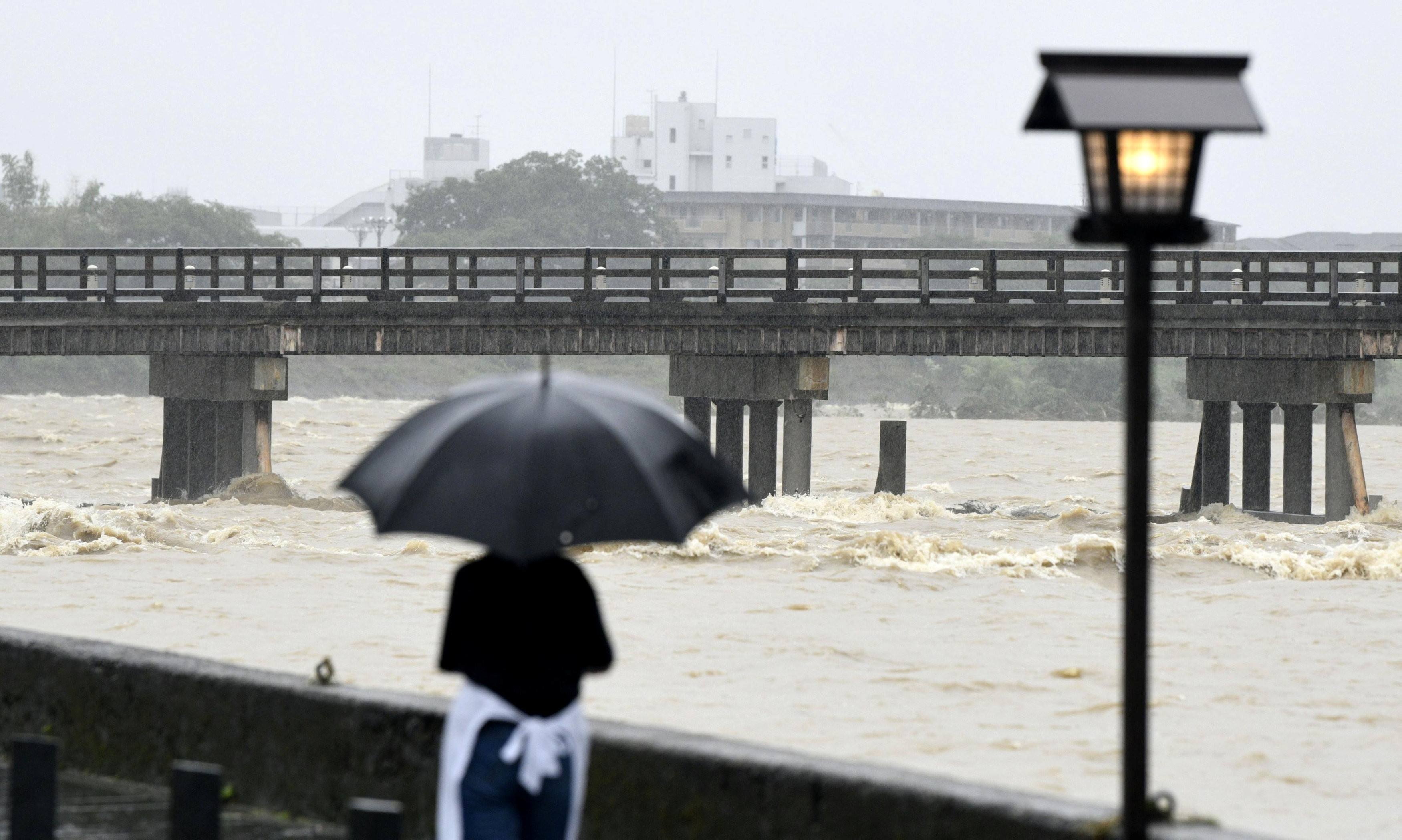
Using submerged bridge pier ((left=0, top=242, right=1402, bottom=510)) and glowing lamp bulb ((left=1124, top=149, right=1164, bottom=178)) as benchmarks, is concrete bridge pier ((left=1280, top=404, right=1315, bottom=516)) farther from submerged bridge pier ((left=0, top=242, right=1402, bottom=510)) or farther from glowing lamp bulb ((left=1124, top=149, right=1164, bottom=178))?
glowing lamp bulb ((left=1124, top=149, right=1164, bottom=178))

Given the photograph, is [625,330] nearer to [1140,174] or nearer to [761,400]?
[761,400]

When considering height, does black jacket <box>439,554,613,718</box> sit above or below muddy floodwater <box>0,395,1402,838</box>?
above

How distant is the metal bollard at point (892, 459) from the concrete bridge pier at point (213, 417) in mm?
9023

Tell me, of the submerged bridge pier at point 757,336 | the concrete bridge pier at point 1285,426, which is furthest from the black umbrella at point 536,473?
the concrete bridge pier at point 1285,426

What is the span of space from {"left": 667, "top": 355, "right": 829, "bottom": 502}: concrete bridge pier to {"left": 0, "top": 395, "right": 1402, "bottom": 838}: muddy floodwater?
1.92ft

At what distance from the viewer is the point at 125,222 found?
3009 inches

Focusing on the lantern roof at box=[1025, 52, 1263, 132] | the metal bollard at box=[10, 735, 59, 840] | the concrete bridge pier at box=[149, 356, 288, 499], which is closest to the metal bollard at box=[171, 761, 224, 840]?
the metal bollard at box=[10, 735, 59, 840]

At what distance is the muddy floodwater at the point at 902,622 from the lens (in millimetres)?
10578

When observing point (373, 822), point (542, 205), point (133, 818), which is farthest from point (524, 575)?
point (542, 205)

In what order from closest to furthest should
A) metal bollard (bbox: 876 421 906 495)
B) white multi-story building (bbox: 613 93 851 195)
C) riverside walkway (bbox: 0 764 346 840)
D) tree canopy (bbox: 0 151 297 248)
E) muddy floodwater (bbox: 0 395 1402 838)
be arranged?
riverside walkway (bbox: 0 764 346 840) → muddy floodwater (bbox: 0 395 1402 838) → metal bollard (bbox: 876 421 906 495) → tree canopy (bbox: 0 151 297 248) → white multi-story building (bbox: 613 93 851 195)

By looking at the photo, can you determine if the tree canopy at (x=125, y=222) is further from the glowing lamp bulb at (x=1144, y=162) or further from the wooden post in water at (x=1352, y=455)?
the glowing lamp bulb at (x=1144, y=162)

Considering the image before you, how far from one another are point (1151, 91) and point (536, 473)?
5.33 ft

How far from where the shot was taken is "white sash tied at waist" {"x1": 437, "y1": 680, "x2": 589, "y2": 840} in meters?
3.87

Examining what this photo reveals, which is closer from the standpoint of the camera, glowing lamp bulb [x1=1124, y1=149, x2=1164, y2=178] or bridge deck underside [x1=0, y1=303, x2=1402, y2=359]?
glowing lamp bulb [x1=1124, y1=149, x2=1164, y2=178]
